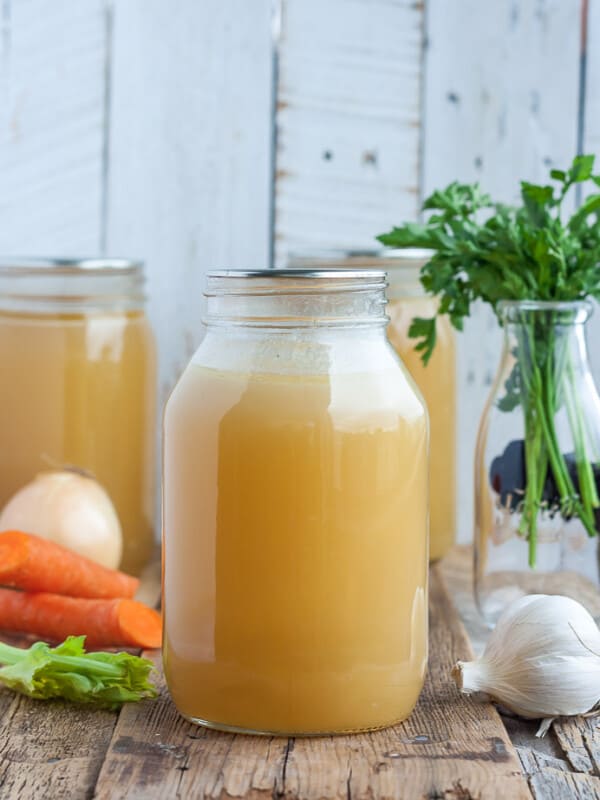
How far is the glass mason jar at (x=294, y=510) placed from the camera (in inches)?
38.3

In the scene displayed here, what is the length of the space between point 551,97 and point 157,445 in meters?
0.85

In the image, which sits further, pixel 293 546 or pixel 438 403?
pixel 438 403

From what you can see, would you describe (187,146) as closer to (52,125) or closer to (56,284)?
(52,125)

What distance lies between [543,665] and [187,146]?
1.06m

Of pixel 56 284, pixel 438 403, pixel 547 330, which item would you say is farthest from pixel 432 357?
pixel 56 284

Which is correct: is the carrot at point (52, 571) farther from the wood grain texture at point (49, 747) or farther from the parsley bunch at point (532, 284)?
the parsley bunch at point (532, 284)

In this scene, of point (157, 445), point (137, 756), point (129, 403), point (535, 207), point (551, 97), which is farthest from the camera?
point (157, 445)

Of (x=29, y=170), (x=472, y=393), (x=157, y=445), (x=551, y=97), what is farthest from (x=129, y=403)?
(x=551, y=97)

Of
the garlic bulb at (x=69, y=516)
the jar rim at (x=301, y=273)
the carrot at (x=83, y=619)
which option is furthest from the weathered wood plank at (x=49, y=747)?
the jar rim at (x=301, y=273)

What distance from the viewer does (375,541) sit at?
1000 mm

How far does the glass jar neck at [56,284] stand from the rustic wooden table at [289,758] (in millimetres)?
633

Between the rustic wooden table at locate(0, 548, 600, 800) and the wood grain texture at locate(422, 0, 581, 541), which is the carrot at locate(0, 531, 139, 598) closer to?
the rustic wooden table at locate(0, 548, 600, 800)

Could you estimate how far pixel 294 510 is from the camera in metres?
0.97

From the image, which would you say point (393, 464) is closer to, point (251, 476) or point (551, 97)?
point (251, 476)
